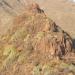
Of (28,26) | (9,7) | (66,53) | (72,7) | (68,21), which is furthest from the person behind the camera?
(72,7)

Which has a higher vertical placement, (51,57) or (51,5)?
(51,5)

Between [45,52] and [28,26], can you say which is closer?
[45,52]

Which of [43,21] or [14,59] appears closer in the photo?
[14,59]

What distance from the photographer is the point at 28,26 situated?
48.0 feet

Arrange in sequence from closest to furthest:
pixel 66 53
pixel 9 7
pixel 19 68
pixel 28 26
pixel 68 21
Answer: pixel 19 68
pixel 66 53
pixel 28 26
pixel 68 21
pixel 9 7

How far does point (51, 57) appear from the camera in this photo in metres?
12.7

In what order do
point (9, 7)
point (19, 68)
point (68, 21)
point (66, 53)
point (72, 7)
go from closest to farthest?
point (19, 68) → point (66, 53) → point (68, 21) → point (9, 7) → point (72, 7)

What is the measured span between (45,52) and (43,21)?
2.69m

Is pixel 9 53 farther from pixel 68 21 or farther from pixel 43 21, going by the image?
pixel 68 21

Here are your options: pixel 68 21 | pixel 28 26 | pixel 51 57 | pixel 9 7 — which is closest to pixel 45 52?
pixel 51 57

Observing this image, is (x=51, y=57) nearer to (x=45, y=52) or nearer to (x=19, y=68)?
(x=45, y=52)

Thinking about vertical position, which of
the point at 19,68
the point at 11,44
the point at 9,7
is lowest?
the point at 19,68

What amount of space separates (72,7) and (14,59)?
93.9 meters

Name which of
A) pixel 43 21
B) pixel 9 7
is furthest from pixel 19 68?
pixel 9 7
